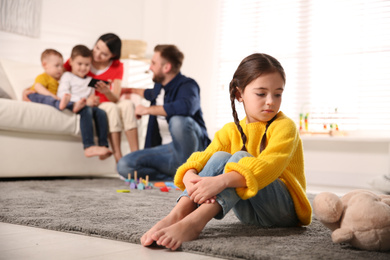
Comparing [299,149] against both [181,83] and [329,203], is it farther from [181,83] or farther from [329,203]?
[181,83]

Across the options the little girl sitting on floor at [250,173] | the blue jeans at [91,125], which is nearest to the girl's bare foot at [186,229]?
the little girl sitting on floor at [250,173]

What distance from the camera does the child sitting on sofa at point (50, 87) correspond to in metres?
2.87

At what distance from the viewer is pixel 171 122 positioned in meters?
2.78

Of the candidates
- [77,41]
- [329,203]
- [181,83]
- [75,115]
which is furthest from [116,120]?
[329,203]

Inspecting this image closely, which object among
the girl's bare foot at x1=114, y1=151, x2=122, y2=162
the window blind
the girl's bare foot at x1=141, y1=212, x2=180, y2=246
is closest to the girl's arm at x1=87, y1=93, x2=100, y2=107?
the girl's bare foot at x1=114, y1=151, x2=122, y2=162

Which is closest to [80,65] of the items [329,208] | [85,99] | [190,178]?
[85,99]

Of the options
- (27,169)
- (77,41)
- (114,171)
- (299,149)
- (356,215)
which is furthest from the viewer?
(77,41)

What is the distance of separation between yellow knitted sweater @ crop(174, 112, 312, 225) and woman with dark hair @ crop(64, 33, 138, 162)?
1.86m

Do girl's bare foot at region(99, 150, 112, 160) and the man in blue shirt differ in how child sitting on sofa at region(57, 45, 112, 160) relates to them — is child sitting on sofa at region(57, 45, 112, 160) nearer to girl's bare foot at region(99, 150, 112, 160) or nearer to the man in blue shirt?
girl's bare foot at region(99, 150, 112, 160)

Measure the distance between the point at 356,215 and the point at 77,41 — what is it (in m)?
3.82

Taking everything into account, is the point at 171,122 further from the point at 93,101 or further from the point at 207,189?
the point at 207,189

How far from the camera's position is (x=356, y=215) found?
3.25ft

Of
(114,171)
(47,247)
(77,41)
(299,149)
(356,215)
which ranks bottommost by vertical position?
(114,171)

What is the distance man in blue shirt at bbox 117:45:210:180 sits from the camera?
2.77 metres
